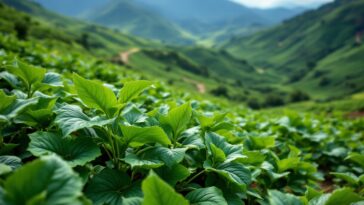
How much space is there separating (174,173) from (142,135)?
0.58 m

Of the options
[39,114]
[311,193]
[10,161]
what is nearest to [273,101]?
[311,193]

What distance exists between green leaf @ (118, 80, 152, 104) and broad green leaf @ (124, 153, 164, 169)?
0.71m

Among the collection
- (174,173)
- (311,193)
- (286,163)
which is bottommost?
(286,163)

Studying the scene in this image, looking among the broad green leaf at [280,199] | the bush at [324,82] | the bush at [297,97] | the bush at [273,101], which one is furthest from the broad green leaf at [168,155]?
the bush at [324,82]

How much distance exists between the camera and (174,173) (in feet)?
11.3

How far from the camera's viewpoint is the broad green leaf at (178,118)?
3.76 meters

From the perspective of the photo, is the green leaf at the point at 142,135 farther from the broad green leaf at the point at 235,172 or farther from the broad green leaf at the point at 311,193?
the broad green leaf at the point at 311,193

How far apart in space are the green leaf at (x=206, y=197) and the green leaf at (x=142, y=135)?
0.62 metres

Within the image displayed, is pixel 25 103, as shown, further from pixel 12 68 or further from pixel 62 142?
pixel 12 68

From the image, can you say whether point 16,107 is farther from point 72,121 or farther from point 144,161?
point 144,161

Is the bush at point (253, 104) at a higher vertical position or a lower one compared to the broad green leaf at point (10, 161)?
lower

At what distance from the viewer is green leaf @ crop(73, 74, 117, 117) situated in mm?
3283

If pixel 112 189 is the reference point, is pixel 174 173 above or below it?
above

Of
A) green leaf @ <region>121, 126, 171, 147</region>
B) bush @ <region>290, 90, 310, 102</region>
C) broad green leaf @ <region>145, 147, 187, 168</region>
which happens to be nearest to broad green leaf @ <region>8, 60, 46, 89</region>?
green leaf @ <region>121, 126, 171, 147</region>
